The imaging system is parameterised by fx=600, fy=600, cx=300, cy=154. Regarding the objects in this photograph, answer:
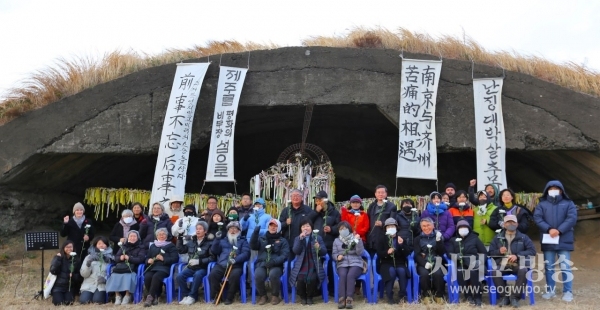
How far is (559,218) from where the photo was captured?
24.5 ft

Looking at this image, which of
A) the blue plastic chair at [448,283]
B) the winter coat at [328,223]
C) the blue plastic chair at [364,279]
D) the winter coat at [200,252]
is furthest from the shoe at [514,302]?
the winter coat at [200,252]

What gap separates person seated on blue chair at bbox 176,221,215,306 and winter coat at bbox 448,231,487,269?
3.02 m

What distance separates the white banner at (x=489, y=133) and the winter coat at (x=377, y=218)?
210 centimetres

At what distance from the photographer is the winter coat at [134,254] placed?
7645 millimetres

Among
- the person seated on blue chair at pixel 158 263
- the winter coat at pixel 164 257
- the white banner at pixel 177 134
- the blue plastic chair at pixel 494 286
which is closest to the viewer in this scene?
the blue plastic chair at pixel 494 286

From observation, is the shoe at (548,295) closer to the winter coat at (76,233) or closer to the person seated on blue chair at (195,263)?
the person seated on blue chair at (195,263)

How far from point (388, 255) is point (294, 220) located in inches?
49.6

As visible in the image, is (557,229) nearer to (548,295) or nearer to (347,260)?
(548,295)

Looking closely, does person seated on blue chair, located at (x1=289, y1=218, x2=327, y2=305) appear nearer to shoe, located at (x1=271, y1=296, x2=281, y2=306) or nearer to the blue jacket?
shoe, located at (x1=271, y1=296, x2=281, y2=306)

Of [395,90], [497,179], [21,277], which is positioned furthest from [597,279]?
[21,277]

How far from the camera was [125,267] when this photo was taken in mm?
7609

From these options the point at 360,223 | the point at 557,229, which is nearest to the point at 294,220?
the point at 360,223

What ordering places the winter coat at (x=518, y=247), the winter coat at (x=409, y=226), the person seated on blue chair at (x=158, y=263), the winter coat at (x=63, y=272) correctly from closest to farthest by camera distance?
the winter coat at (x=518, y=247), the winter coat at (x=409, y=226), the person seated on blue chair at (x=158, y=263), the winter coat at (x=63, y=272)

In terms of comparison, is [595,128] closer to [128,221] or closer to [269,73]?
[269,73]
